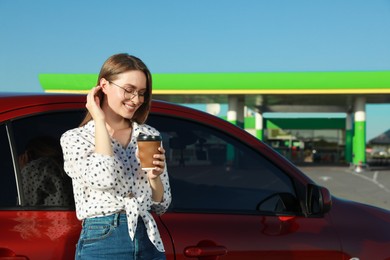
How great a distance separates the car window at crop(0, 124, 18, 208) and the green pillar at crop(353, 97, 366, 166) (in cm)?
2746

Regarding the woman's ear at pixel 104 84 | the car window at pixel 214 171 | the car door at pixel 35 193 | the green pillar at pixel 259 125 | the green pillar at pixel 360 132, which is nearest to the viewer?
the woman's ear at pixel 104 84

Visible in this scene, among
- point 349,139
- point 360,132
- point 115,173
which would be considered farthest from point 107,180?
point 349,139

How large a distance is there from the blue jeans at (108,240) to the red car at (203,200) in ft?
1.11

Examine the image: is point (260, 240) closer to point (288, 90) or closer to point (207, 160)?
point (207, 160)

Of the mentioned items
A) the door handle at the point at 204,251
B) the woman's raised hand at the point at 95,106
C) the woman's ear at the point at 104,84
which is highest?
the woman's ear at the point at 104,84

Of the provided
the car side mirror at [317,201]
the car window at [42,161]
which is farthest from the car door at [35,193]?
the car side mirror at [317,201]

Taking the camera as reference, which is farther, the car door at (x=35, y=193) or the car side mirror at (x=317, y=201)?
the car side mirror at (x=317, y=201)

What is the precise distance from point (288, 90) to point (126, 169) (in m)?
25.4

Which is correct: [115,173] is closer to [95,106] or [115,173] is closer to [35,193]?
[95,106]

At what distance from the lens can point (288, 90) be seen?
26672 mm

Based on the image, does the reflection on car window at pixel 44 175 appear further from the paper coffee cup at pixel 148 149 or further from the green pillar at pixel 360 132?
the green pillar at pixel 360 132

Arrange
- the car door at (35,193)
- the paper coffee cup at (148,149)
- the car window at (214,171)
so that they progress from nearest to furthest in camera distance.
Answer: the paper coffee cup at (148,149) → the car door at (35,193) → the car window at (214,171)

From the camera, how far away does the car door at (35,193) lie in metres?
2.10

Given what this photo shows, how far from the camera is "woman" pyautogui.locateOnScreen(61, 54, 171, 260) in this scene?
1817 millimetres
